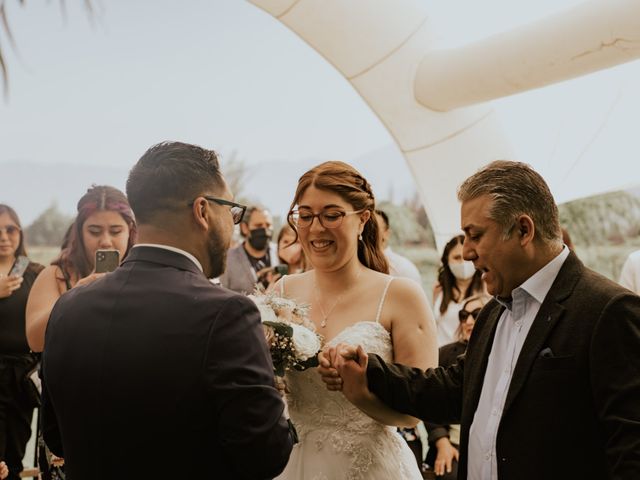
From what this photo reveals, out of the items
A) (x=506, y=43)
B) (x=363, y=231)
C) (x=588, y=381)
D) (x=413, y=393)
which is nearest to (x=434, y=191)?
(x=506, y=43)

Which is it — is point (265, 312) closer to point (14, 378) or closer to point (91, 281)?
point (91, 281)

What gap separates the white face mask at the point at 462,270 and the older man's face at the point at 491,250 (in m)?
3.14

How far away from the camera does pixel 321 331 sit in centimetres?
282

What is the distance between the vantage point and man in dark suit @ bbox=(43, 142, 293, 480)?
1.62 m

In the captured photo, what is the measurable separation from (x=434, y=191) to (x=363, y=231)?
159 inches

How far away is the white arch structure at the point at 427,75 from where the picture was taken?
207 inches

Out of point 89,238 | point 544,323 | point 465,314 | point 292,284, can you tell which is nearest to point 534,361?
point 544,323

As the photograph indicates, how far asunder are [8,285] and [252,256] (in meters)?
2.22

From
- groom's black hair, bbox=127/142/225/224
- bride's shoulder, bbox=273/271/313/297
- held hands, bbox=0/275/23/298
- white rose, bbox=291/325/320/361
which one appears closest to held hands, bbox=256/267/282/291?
held hands, bbox=0/275/23/298

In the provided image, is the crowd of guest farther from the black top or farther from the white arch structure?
the white arch structure

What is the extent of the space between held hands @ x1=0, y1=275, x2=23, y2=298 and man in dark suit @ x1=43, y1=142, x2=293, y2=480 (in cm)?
261

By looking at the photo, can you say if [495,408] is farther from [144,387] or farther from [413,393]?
[144,387]

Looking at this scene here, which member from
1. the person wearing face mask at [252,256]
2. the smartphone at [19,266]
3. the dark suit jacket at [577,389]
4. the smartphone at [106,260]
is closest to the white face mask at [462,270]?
the person wearing face mask at [252,256]

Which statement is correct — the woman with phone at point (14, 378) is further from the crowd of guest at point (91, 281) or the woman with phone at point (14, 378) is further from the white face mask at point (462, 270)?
the white face mask at point (462, 270)
